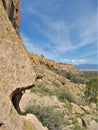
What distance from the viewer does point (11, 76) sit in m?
7.00

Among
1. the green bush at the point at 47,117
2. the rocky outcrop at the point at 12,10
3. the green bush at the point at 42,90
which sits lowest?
the green bush at the point at 47,117

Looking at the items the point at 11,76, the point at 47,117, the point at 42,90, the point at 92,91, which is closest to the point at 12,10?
the point at 11,76

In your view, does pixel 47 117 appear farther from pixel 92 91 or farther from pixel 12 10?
pixel 92 91

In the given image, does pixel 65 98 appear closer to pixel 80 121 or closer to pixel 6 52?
pixel 80 121

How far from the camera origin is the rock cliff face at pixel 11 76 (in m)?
6.27

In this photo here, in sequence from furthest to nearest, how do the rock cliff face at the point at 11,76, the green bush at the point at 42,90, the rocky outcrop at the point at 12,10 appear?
the green bush at the point at 42,90 → the rocky outcrop at the point at 12,10 → the rock cliff face at the point at 11,76

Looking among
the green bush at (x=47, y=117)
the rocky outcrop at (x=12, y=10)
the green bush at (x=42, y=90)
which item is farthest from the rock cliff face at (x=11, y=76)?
the green bush at (x=42, y=90)

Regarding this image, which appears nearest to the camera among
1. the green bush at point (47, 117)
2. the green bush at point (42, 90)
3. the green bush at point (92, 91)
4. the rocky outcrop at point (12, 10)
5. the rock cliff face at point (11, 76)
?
the rock cliff face at point (11, 76)

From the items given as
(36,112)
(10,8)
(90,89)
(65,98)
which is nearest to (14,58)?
(10,8)

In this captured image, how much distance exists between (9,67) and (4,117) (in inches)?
59.7

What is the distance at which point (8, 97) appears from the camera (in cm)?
657

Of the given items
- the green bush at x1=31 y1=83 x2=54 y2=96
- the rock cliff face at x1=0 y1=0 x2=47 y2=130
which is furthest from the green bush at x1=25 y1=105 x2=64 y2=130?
the green bush at x1=31 y1=83 x2=54 y2=96

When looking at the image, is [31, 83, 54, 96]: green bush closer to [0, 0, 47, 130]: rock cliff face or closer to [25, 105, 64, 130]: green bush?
[25, 105, 64, 130]: green bush

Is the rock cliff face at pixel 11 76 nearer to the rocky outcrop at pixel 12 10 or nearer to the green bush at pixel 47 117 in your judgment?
the rocky outcrop at pixel 12 10
